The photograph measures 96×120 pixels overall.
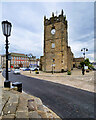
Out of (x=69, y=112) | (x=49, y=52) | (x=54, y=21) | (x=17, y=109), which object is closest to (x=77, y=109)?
(x=69, y=112)

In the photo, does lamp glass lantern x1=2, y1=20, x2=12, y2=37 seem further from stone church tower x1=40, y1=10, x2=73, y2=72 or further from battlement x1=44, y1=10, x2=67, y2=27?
battlement x1=44, y1=10, x2=67, y2=27

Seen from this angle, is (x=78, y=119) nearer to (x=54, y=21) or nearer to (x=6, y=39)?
(x=6, y=39)

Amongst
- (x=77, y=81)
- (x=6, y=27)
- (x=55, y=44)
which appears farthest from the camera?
(x=55, y=44)

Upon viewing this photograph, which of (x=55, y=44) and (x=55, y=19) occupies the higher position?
(x=55, y=19)

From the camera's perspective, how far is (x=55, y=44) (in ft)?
80.5

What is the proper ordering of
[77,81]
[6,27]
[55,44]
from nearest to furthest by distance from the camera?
[6,27] < [77,81] < [55,44]

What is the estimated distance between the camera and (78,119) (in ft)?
8.36

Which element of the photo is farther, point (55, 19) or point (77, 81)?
point (55, 19)

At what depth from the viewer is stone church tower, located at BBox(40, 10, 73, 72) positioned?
77.5 feet

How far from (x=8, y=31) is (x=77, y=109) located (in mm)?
5386

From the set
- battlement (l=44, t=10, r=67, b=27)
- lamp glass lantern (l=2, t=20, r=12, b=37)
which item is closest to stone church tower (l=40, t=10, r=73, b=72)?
battlement (l=44, t=10, r=67, b=27)

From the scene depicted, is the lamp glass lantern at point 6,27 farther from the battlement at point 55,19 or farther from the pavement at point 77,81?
the battlement at point 55,19

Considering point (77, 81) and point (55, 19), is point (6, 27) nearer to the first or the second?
point (77, 81)

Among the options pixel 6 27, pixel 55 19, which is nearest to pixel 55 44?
pixel 55 19
